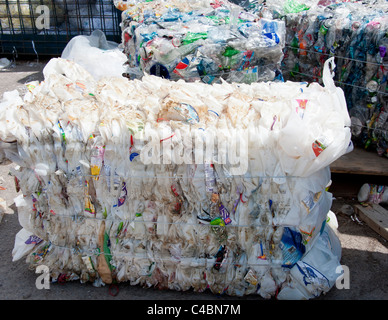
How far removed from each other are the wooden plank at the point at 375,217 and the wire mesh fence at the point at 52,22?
5.31 metres

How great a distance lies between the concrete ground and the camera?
246 cm

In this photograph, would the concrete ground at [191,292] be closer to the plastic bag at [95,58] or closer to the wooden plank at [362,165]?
the wooden plank at [362,165]

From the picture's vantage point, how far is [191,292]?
2.46 m

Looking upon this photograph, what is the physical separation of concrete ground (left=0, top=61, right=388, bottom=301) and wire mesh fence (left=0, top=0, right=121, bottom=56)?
15.3 feet

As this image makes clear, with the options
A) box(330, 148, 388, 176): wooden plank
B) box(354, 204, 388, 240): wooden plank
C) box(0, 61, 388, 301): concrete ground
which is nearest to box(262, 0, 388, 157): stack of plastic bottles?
box(330, 148, 388, 176): wooden plank

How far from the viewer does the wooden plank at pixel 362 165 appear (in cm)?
349

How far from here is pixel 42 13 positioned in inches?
284

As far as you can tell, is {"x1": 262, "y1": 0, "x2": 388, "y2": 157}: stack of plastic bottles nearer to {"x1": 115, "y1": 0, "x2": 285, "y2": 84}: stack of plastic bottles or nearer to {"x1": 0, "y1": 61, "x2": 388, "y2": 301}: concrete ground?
{"x1": 115, "y1": 0, "x2": 285, "y2": 84}: stack of plastic bottles

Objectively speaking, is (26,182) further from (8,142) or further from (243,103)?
(243,103)

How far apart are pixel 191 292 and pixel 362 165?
1.96 m

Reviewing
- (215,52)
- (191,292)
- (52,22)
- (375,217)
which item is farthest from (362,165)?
(52,22)

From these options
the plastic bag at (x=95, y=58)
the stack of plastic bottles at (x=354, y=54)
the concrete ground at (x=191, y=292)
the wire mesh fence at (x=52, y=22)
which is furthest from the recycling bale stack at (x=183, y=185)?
the wire mesh fence at (x=52, y=22)

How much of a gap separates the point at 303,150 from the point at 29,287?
183cm

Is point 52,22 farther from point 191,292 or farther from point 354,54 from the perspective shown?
point 191,292
